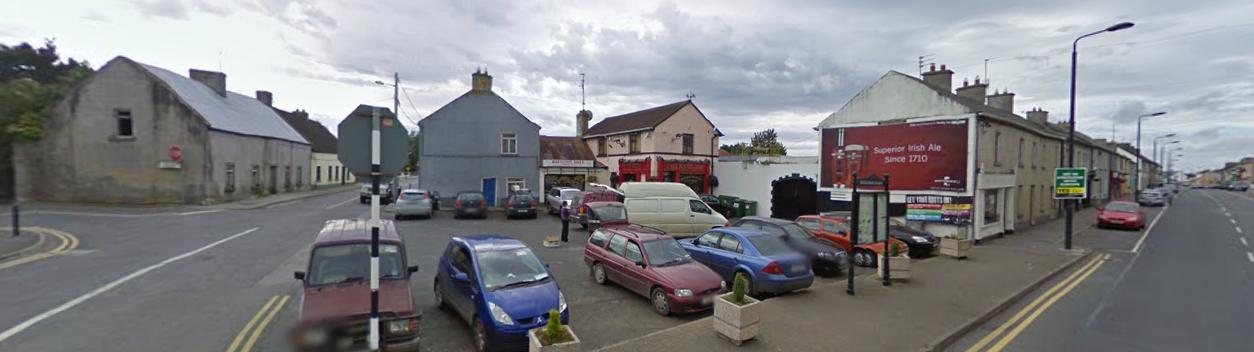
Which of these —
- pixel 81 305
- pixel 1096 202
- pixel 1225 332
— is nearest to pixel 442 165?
pixel 81 305

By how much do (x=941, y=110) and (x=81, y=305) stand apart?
24403 millimetres

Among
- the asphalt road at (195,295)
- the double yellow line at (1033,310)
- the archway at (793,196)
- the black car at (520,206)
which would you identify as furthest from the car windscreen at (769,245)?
the black car at (520,206)

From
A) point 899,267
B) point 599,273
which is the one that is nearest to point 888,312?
point 899,267

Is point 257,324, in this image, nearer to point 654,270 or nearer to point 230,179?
point 654,270

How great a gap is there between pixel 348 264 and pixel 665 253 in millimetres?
5413

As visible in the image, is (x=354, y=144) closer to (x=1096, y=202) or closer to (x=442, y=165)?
(x=442, y=165)

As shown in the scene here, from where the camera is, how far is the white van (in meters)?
18.8

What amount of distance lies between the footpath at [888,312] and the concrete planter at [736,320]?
0.47 feet

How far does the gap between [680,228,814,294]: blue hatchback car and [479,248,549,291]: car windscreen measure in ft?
14.5

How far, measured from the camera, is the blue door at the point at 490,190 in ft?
91.7

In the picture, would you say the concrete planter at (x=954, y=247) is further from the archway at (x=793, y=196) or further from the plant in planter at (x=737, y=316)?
the plant in planter at (x=737, y=316)

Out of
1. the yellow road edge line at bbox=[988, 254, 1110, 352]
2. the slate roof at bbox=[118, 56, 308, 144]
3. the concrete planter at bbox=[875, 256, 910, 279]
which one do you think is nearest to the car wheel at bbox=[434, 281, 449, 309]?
the yellow road edge line at bbox=[988, 254, 1110, 352]

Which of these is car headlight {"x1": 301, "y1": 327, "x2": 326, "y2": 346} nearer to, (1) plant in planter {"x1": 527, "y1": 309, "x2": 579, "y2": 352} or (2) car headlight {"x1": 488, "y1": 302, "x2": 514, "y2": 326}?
(1) plant in planter {"x1": 527, "y1": 309, "x2": 579, "y2": 352}

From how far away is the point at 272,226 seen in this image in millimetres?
18172
